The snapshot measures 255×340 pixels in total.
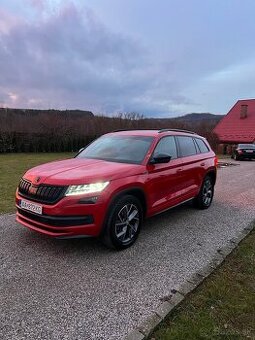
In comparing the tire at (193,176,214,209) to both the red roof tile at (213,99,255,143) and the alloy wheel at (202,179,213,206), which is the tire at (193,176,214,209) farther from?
the red roof tile at (213,99,255,143)

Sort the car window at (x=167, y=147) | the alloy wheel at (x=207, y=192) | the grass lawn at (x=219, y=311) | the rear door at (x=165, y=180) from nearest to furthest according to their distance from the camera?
the grass lawn at (x=219, y=311), the rear door at (x=165, y=180), the car window at (x=167, y=147), the alloy wheel at (x=207, y=192)

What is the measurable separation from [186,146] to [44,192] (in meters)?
3.30

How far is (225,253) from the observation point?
14.7ft

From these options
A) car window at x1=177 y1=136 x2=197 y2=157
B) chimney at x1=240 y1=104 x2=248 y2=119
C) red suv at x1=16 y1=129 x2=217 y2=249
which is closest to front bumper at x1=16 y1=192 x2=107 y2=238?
red suv at x1=16 y1=129 x2=217 y2=249

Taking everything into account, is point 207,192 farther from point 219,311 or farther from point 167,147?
point 219,311

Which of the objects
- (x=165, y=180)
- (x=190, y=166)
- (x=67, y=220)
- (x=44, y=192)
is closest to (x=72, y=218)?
(x=67, y=220)

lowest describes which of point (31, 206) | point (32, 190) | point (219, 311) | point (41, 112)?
point (219, 311)

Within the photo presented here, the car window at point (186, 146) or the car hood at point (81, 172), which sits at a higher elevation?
the car window at point (186, 146)

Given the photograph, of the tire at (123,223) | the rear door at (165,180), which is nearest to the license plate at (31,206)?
the tire at (123,223)

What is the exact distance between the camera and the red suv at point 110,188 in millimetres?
4004

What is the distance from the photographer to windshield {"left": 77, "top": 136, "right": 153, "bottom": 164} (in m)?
5.07

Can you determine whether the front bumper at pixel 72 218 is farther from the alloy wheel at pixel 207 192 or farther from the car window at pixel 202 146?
the car window at pixel 202 146

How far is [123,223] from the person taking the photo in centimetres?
445

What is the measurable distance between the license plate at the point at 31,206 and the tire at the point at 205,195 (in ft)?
12.5
